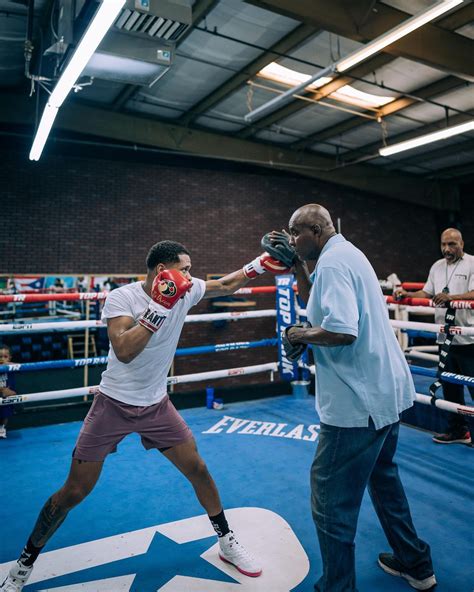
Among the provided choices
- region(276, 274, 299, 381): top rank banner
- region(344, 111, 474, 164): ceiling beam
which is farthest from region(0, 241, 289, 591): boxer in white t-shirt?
region(344, 111, 474, 164): ceiling beam

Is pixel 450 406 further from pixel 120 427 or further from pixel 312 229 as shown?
pixel 120 427

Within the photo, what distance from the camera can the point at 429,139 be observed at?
6.94 m

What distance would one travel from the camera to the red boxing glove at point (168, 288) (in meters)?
1.71

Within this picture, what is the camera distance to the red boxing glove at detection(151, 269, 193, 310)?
171cm

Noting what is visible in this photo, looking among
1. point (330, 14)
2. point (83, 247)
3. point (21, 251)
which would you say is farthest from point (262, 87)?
point (21, 251)

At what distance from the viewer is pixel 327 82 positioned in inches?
258

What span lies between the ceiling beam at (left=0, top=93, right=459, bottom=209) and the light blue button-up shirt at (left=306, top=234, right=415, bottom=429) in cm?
683

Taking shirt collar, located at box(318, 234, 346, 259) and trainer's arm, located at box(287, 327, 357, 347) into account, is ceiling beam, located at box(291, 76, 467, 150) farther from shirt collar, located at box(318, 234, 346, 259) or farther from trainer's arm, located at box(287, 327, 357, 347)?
trainer's arm, located at box(287, 327, 357, 347)

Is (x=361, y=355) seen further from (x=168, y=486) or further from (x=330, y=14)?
(x=330, y=14)

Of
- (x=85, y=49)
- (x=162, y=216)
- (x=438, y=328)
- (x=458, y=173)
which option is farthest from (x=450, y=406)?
(x=458, y=173)

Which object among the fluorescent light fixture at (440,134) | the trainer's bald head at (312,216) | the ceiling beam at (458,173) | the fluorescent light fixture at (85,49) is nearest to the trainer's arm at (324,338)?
the trainer's bald head at (312,216)

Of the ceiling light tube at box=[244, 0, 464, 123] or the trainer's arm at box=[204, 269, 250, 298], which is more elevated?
the ceiling light tube at box=[244, 0, 464, 123]

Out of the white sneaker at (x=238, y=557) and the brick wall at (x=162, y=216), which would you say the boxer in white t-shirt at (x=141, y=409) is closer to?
the white sneaker at (x=238, y=557)

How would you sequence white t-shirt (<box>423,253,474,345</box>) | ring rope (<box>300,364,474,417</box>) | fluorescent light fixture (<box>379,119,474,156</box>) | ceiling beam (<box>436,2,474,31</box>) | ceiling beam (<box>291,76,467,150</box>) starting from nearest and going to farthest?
ring rope (<box>300,364,474,417</box>) → white t-shirt (<box>423,253,474,345</box>) → ceiling beam (<box>436,2,474,31</box>) → fluorescent light fixture (<box>379,119,474,156</box>) → ceiling beam (<box>291,76,467,150</box>)
